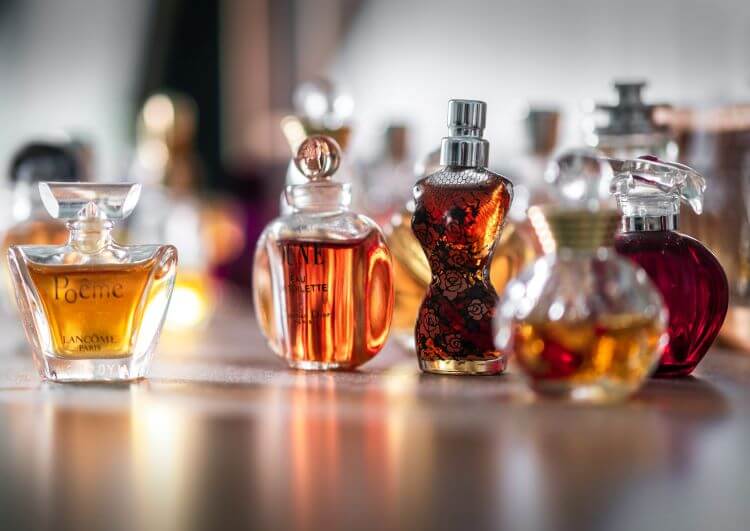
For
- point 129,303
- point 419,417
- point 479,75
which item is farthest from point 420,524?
point 479,75

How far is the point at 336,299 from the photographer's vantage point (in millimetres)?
746

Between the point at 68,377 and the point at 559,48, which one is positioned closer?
the point at 68,377

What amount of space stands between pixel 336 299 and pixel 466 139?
0.14 m

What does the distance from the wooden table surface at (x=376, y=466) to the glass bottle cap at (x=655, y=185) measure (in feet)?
0.47

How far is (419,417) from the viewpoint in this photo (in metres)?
0.57

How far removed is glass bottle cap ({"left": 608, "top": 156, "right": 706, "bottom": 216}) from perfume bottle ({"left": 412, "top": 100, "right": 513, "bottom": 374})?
0.24 feet

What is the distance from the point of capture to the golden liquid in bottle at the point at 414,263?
2.78 feet

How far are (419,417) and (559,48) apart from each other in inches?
38.1

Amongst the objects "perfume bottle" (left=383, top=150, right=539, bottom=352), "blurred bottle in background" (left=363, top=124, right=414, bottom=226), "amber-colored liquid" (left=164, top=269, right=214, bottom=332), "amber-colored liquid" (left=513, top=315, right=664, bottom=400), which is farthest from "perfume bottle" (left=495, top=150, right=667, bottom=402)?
"amber-colored liquid" (left=164, top=269, right=214, bottom=332)

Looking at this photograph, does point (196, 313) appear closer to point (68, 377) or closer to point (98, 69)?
point (68, 377)

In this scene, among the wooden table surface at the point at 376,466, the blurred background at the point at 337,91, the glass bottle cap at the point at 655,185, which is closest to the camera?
the wooden table surface at the point at 376,466

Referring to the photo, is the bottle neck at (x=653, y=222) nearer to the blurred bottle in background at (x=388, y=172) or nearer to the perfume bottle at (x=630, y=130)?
the perfume bottle at (x=630, y=130)

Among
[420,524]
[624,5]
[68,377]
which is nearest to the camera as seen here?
[420,524]

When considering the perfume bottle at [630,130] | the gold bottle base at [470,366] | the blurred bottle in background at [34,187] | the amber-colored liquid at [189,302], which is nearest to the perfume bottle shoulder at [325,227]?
the gold bottle base at [470,366]
